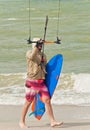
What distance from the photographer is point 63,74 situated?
16.1 m

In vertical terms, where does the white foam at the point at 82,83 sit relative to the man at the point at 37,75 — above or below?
below

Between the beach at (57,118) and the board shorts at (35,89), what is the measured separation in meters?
0.53

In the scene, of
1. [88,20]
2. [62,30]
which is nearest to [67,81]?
[62,30]

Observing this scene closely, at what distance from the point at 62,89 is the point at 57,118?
365 cm

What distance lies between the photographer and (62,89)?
1360 centimetres

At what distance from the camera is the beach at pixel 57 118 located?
827cm

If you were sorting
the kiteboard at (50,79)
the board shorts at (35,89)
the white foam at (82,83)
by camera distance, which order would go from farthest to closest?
1. the white foam at (82,83)
2. the kiteboard at (50,79)
3. the board shorts at (35,89)

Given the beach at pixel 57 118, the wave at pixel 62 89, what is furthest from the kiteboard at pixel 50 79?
the wave at pixel 62 89

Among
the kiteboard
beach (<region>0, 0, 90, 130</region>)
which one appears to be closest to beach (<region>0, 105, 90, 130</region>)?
beach (<region>0, 0, 90, 130</region>)

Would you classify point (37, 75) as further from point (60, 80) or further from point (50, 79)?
point (60, 80)

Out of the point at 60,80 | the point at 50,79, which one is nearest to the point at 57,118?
the point at 50,79

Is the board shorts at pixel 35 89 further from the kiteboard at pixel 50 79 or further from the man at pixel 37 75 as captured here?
the kiteboard at pixel 50 79

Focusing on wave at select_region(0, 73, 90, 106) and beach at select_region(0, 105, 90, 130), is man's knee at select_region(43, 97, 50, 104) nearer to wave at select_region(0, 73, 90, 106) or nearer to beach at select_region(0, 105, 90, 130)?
beach at select_region(0, 105, 90, 130)

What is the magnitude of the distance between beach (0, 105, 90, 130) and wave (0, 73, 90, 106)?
539 millimetres
